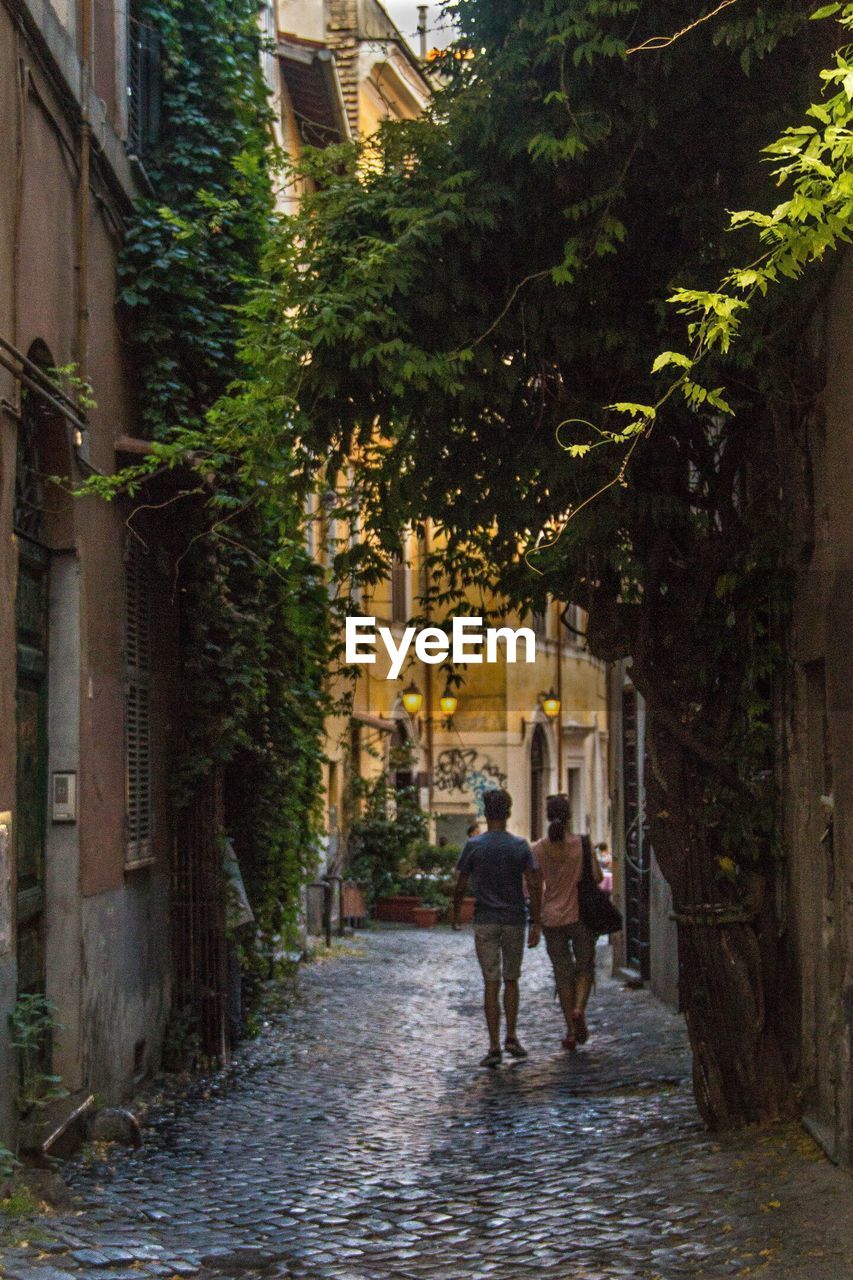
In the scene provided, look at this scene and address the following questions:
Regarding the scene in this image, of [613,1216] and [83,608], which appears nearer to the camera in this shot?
[613,1216]

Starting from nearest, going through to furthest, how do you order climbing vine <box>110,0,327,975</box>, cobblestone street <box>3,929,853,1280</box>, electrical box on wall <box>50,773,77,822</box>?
1. cobblestone street <box>3,929,853,1280</box>
2. electrical box on wall <box>50,773,77,822</box>
3. climbing vine <box>110,0,327,975</box>

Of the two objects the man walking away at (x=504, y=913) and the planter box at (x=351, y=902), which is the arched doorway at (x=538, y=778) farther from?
the man walking away at (x=504, y=913)

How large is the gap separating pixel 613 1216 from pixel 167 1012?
201 inches

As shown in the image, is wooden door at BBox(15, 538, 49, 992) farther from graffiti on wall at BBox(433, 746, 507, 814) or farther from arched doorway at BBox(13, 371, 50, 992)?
graffiti on wall at BBox(433, 746, 507, 814)

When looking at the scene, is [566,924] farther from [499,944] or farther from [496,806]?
[496,806]

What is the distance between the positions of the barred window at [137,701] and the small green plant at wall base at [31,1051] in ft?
7.34

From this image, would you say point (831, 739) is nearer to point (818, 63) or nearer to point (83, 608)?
point (818, 63)

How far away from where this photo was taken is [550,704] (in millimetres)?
34938

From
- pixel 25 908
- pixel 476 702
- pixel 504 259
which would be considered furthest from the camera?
pixel 476 702

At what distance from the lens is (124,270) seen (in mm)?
10875

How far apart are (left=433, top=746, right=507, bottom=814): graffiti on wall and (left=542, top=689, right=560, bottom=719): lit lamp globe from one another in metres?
2.33

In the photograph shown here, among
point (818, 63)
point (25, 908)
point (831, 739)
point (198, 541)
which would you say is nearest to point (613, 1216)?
point (831, 739)

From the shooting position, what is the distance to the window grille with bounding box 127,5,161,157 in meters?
11.4

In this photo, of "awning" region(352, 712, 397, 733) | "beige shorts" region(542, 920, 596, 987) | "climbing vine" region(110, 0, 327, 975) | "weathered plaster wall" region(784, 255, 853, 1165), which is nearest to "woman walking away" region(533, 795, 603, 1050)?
"beige shorts" region(542, 920, 596, 987)
